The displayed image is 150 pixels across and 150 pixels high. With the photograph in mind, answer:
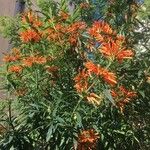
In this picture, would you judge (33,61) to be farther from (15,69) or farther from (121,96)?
(121,96)

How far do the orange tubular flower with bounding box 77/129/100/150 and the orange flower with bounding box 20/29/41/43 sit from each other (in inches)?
46.6

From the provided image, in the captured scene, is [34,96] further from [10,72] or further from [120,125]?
[120,125]

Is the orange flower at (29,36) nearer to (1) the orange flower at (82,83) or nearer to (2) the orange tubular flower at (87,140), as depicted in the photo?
(1) the orange flower at (82,83)

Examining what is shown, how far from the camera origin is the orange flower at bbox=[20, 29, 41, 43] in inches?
187

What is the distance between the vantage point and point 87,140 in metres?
4.15

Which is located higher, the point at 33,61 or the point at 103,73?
the point at 103,73

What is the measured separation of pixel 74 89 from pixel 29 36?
70 cm

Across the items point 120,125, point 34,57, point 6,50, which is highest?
point 34,57

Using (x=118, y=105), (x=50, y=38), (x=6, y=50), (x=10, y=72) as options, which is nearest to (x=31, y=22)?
(x=50, y=38)

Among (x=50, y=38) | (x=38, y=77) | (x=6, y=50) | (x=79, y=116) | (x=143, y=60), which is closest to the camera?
(x=79, y=116)

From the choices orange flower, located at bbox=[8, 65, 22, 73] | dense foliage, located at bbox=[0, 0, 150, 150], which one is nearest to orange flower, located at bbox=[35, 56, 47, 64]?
dense foliage, located at bbox=[0, 0, 150, 150]

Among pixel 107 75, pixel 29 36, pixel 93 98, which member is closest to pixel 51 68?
pixel 29 36

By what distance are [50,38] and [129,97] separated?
1118 millimetres

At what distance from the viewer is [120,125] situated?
486cm
